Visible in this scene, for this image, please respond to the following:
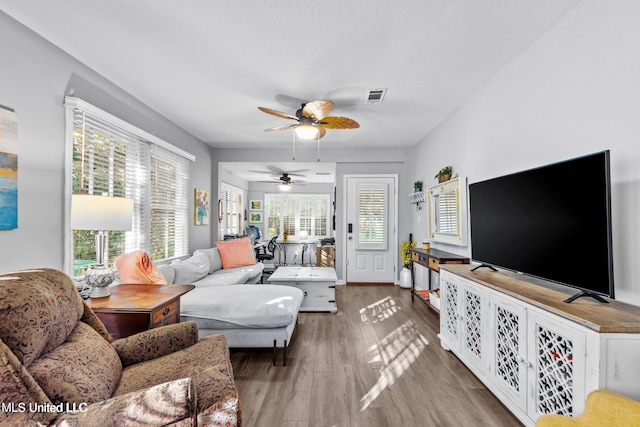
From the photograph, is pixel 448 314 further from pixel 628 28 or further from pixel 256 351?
pixel 628 28

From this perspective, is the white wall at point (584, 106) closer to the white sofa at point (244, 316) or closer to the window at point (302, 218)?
the white sofa at point (244, 316)

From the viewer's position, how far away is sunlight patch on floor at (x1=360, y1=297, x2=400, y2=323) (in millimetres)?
3658

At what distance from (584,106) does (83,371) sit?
2977mm

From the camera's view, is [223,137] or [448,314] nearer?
[448,314]

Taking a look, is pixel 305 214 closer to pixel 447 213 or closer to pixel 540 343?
pixel 447 213

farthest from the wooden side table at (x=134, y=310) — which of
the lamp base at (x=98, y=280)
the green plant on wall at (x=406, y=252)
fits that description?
the green plant on wall at (x=406, y=252)

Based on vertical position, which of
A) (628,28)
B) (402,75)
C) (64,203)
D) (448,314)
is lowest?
(448,314)

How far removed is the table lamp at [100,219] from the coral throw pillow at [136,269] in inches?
18.3

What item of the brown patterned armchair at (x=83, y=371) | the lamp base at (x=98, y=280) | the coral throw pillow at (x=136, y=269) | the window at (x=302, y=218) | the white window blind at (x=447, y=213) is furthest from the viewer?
the window at (x=302, y=218)

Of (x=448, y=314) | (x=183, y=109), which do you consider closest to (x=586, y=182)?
(x=448, y=314)

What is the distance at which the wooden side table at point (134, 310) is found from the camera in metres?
1.84

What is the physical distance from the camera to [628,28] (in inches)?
59.5

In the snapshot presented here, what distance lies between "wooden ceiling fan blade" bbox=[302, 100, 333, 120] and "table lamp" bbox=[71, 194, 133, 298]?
69.0 inches

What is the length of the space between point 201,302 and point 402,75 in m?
2.80
